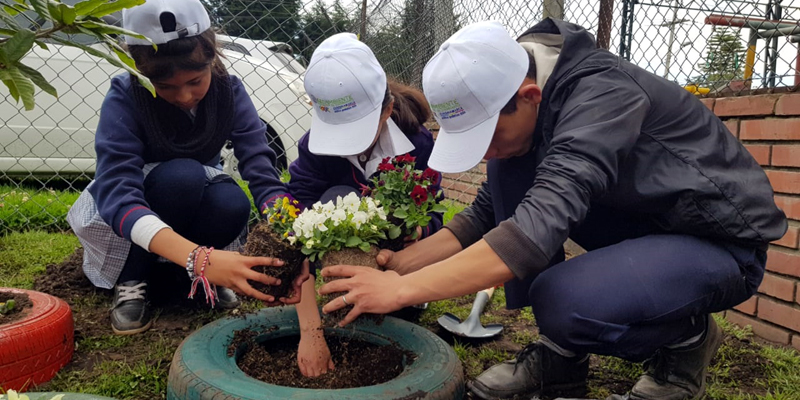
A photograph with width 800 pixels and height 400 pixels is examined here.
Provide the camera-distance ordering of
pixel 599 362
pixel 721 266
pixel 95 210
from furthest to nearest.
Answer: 1. pixel 95 210
2. pixel 599 362
3. pixel 721 266

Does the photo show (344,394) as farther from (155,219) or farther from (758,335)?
(758,335)

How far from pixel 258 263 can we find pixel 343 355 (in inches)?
18.1

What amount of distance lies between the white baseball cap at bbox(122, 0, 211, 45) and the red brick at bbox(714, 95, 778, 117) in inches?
82.1

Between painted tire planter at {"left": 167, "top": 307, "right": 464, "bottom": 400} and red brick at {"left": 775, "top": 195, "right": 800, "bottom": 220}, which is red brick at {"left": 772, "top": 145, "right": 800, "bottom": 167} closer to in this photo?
red brick at {"left": 775, "top": 195, "right": 800, "bottom": 220}

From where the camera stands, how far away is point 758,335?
2.40 meters

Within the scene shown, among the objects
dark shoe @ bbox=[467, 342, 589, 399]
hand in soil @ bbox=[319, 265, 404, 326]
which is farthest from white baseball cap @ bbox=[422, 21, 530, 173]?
dark shoe @ bbox=[467, 342, 589, 399]

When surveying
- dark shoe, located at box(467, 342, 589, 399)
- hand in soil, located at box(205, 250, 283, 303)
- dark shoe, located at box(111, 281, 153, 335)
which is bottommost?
dark shoe, located at box(467, 342, 589, 399)

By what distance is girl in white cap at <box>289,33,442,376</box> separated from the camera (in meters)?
1.89

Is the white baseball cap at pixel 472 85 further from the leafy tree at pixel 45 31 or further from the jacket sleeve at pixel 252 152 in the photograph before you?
the jacket sleeve at pixel 252 152

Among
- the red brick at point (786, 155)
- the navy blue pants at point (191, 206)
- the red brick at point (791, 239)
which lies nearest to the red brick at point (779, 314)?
the red brick at point (791, 239)

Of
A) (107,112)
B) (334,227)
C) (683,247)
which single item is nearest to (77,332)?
(107,112)

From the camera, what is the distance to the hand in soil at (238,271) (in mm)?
1705

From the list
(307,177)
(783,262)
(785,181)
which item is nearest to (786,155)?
(785,181)

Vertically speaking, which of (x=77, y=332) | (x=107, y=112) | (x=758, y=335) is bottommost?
(x=758, y=335)
